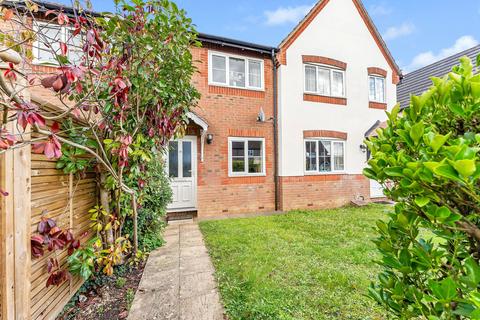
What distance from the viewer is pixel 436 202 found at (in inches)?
46.3

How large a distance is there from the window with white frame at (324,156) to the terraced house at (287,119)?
0.04 metres

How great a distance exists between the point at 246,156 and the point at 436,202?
24.5ft

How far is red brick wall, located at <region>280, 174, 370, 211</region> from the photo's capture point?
8.86 meters

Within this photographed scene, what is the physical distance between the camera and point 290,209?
884 centimetres

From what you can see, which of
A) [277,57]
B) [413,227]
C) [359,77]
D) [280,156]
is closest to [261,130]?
[280,156]

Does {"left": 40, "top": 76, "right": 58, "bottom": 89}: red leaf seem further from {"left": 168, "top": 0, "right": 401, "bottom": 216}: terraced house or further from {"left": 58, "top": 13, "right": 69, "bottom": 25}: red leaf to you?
{"left": 168, "top": 0, "right": 401, "bottom": 216}: terraced house

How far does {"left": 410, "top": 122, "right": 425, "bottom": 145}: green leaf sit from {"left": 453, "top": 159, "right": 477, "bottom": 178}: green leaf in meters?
0.32

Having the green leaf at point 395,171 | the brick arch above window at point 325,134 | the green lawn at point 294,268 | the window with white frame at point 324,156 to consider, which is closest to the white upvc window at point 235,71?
the brick arch above window at point 325,134

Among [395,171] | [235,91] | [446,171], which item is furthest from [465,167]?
[235,91]

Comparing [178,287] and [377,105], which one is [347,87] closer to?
[377,105]

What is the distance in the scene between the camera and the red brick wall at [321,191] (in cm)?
886

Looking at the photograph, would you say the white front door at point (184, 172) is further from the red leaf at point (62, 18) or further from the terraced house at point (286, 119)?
the red leaf at point (62, 18)

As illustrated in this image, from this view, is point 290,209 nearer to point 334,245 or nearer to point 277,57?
point 334,245

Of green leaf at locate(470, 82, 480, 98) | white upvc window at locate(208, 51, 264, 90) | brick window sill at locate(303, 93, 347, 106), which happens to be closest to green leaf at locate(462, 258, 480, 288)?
green leaf at locate(470, 82, 480, 98)
